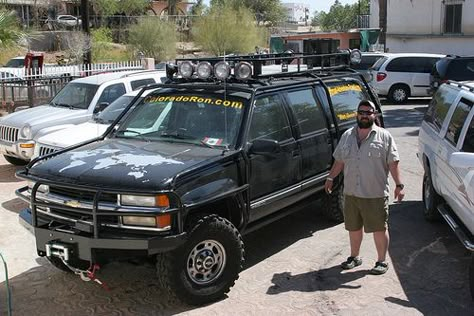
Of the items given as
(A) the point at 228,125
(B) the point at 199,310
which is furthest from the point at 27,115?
(B) the point at 199,310

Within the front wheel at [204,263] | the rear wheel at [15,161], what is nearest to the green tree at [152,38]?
the rear wheel at [15,161]

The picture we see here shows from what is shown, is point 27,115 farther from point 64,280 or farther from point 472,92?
point 472,92

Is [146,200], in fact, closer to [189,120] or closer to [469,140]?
[189,120]

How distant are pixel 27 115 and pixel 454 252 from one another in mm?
7427

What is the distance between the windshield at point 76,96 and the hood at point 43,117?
223 millimetres

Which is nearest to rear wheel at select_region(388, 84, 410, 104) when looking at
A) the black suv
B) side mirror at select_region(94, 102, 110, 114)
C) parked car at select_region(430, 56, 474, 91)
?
parked car at select_region(430, 56, 474, 91)

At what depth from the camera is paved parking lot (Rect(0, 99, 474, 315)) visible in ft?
15.7

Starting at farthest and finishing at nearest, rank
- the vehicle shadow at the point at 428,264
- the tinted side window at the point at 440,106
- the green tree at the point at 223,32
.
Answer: the green tree at the point at 223,32 < the tinted side window at the point at 440,106 < the vehicle shadow at the point at 428,264

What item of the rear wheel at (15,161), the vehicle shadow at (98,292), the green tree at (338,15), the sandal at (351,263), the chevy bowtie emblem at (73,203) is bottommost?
the vehicle shadow at (98,292)

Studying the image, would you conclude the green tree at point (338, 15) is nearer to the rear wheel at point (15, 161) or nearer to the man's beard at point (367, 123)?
the rear wheel at point (15, 161)

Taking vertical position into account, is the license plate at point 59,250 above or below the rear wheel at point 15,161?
above

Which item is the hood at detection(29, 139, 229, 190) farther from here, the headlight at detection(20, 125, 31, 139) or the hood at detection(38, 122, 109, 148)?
the headlight at detection(20, 125, 31, 139)

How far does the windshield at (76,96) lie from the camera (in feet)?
34.6

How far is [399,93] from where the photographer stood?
2003cm
